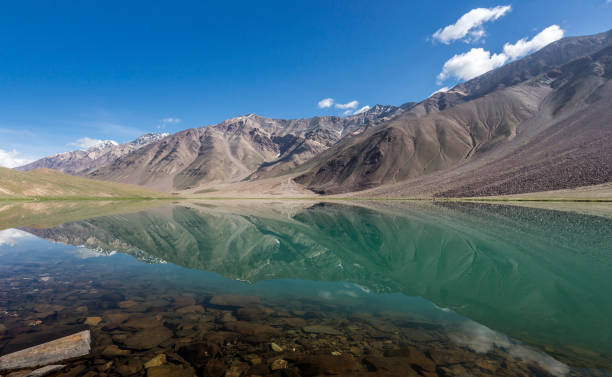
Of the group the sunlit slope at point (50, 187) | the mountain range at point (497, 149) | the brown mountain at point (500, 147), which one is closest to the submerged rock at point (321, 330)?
the brown mountain at point (500, 147)

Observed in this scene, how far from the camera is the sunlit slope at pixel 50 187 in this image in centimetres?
8419

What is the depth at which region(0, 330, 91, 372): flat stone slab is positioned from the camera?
6184mm

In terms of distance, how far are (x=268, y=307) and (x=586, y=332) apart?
10.2 meters

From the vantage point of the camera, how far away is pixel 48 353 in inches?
259

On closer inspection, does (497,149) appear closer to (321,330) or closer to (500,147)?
(500,147)

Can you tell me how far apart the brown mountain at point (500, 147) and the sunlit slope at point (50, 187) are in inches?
3898

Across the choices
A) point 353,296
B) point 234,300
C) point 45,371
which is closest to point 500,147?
point 353,296

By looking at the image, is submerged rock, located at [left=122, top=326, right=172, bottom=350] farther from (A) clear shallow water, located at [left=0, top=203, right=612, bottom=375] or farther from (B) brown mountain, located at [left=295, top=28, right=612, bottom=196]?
(B) brown mountain, located at [left=295, top=28, right=612, bottom=196]

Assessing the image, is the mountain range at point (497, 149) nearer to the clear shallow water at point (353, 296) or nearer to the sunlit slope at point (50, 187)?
the clear shallow water at point (353, 296)

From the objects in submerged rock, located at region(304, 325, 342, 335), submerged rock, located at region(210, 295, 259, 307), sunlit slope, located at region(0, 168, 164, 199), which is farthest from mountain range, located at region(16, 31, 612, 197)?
submerged rock, located at region(304, 325, 342, 335)

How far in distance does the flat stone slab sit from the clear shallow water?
0.53 m

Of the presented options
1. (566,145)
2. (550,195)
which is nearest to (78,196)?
(550,195)

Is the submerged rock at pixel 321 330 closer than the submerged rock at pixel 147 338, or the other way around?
the submerged rock at pixel 147 338

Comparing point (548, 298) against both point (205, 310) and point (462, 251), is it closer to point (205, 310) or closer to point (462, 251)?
point (462, 251)
